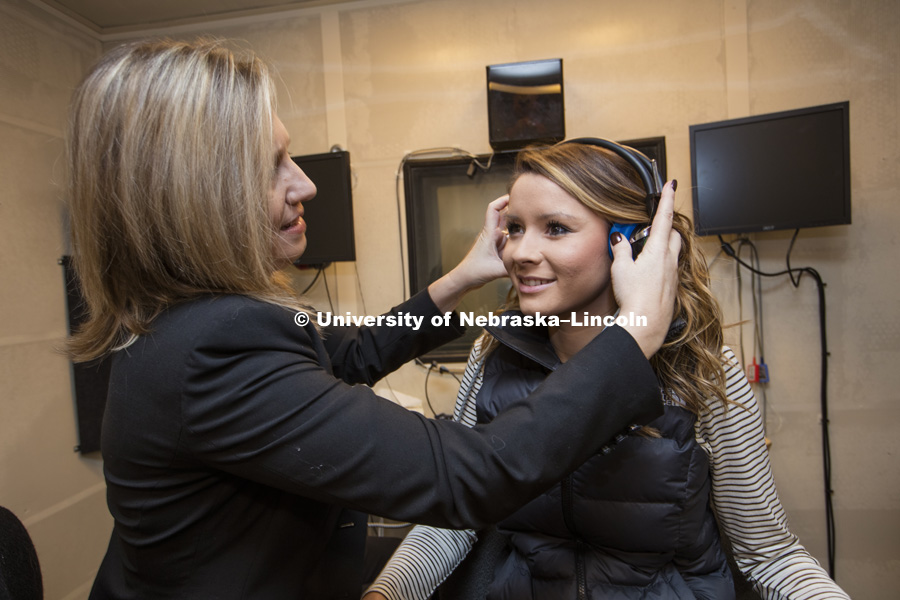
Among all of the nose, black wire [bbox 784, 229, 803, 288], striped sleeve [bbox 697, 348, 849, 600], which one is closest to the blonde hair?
the nose

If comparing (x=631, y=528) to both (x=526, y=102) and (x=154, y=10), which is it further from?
(x=154, y=10)

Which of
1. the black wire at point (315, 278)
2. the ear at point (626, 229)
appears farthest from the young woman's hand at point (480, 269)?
the black wire at point (315, 278)

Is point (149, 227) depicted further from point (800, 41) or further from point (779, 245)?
point (800, 41)

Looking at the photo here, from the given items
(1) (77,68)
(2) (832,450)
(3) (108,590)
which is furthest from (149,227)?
(2) (832,450)

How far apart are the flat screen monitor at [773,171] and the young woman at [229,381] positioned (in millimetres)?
1727

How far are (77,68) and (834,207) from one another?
12.7 ft

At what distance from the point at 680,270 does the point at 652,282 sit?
20.5 inches

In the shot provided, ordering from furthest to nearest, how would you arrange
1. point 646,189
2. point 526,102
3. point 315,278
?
point 315,278
point 526,102
point 646,189

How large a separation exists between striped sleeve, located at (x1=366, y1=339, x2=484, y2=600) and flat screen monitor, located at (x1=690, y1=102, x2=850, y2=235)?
1.64 meters

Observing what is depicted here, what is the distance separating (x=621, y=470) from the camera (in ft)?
3.42

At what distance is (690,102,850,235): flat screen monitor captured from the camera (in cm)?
211

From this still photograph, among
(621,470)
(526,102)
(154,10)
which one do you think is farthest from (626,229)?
(154,10)

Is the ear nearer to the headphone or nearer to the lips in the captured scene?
the headphone

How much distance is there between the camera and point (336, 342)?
4.25ft
